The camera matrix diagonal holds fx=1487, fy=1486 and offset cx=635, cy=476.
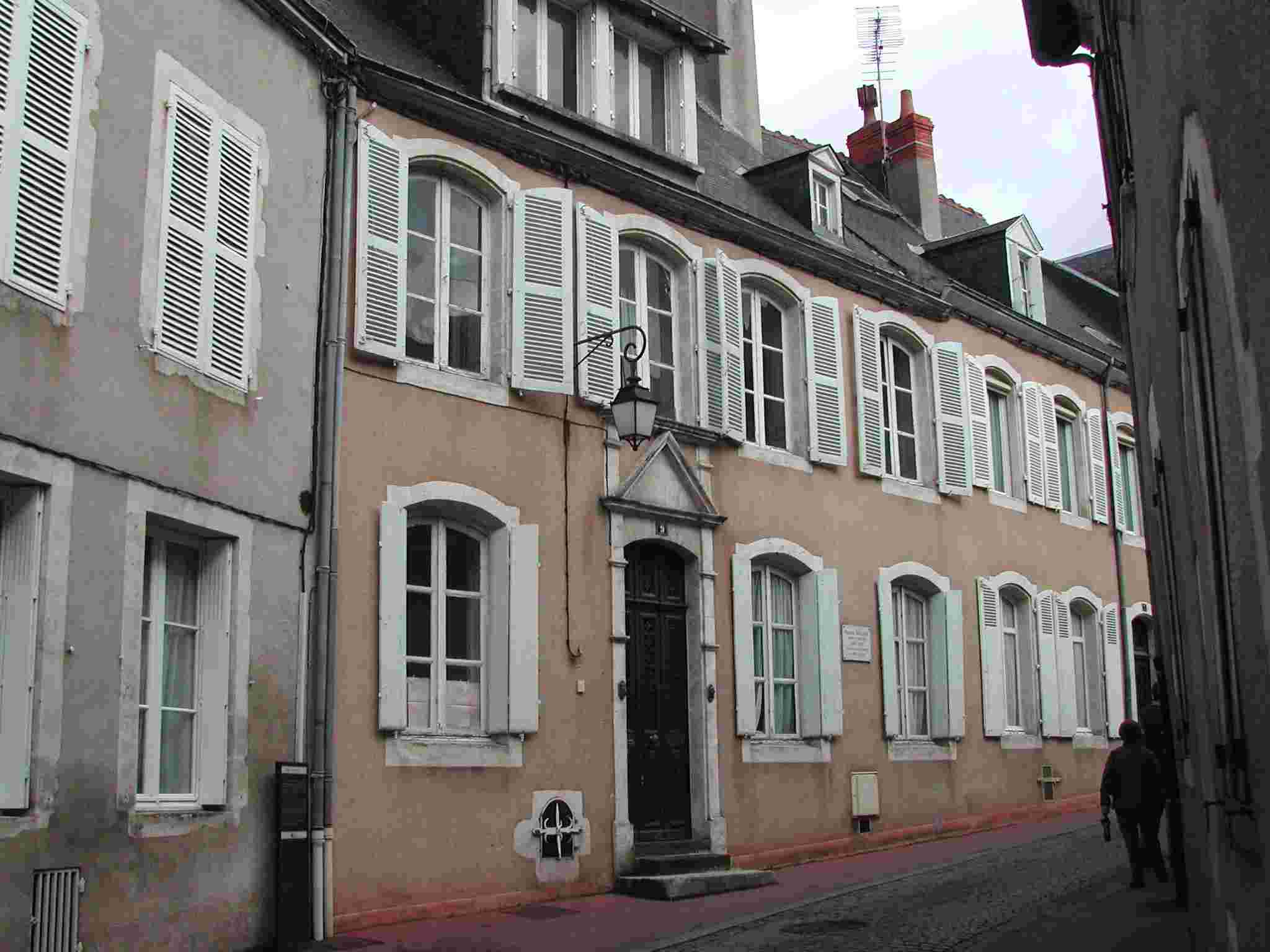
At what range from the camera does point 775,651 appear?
1470 cm

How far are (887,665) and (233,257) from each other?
8.78m

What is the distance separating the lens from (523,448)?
1216 centimetres

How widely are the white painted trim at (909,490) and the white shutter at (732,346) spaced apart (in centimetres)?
253

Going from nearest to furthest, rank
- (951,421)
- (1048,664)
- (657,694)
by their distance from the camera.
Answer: (657,694) → (951,421) → (1048,664)

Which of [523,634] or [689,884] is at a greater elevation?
[523,634]

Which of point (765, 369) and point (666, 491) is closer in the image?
point (666, 491)

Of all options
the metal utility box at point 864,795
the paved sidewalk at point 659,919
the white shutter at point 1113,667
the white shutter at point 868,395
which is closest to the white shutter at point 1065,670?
the white shutter at point 1113,667

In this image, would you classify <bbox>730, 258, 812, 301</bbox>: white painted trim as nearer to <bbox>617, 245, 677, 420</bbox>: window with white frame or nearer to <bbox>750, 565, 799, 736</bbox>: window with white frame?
<bbox>617, 245, 677, 420</bbox>: window with white frame

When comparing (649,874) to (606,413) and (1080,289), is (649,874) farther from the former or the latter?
(1080,289)

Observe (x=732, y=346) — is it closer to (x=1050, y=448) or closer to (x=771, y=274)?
(x=771, y=274)

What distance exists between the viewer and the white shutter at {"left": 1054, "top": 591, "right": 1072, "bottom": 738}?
19.2m

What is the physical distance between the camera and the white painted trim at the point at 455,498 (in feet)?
36.2

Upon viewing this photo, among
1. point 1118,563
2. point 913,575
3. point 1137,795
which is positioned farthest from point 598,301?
point 1118,563

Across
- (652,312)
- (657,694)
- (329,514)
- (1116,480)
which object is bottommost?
(657,694)
